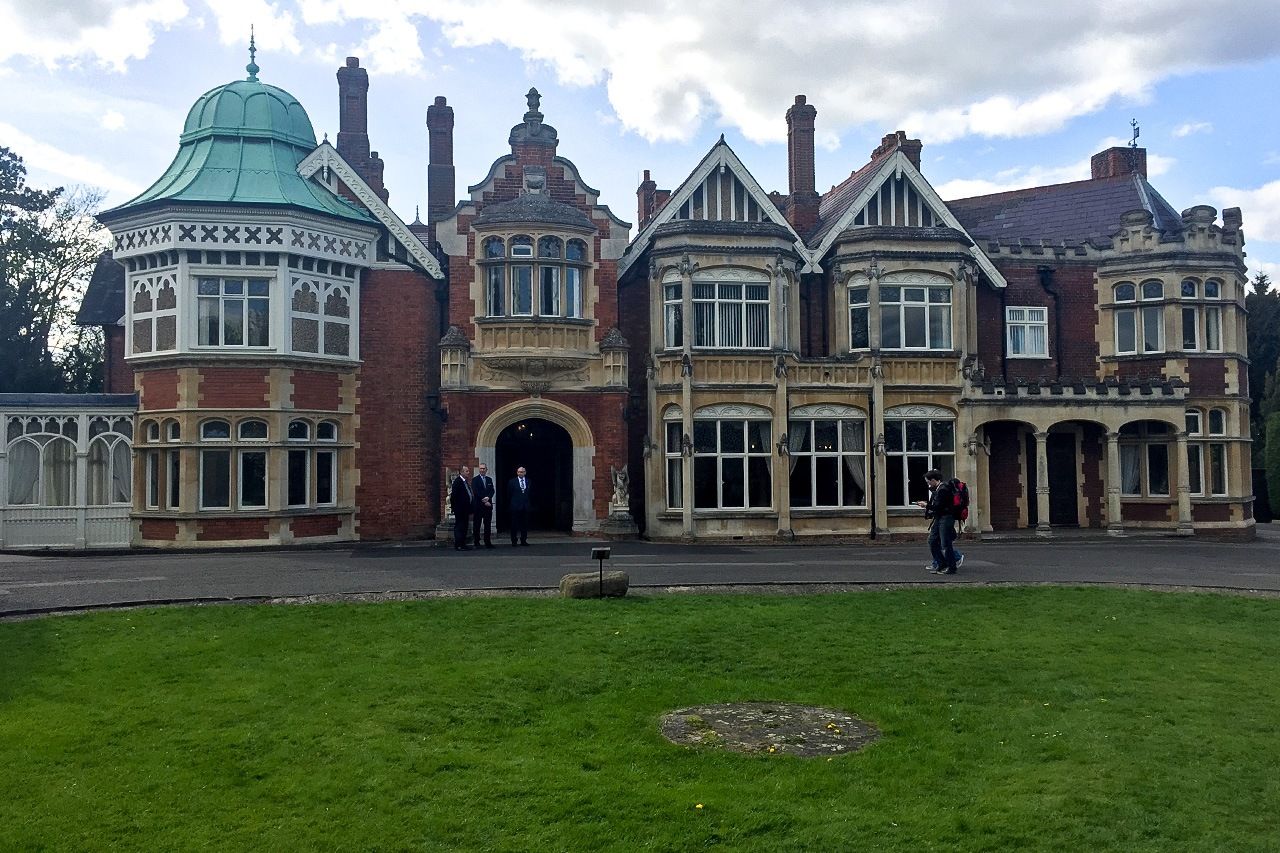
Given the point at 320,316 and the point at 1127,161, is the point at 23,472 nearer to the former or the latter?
the point at 320,316

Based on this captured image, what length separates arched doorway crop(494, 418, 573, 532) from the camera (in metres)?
26.9

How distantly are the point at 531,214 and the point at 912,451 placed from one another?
11.8 metres

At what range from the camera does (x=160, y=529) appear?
23125mm

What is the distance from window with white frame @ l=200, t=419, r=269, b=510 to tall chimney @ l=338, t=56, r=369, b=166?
30.4ft

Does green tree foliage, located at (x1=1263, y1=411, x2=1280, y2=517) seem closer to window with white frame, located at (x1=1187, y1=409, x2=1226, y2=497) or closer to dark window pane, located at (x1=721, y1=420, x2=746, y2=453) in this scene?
window with white frame, located at (x1=1187, y1=409, x2=1226, y2=497)

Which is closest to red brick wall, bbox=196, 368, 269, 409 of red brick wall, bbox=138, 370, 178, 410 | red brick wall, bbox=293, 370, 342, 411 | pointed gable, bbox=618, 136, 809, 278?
red brick wall, bbox=138, 370, 178, 410

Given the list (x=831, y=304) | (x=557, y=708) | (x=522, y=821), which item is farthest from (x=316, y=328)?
(x=522, y=821)

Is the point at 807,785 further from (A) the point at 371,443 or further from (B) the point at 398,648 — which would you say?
(A) the point at 371,443

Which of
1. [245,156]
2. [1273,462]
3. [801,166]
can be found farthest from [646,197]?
[1273,462]

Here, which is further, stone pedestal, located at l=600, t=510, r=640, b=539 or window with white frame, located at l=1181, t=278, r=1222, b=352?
window with white frame, located at l=1181, t=278, r=1222, b=352

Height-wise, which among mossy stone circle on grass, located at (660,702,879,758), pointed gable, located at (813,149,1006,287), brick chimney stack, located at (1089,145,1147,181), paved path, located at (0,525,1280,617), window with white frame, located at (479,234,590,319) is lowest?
mossy stone circle on grass, located at (660,702,879,758)

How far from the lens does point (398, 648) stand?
1080cm

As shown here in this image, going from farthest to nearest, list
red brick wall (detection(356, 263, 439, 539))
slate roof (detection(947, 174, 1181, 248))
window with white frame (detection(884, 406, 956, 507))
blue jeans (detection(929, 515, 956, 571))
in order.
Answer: slate roof (detection(947, 174, 1181, 248)), window with white frame (detection(884, 406, 956, 507)), red brick wall (detection(356, 263, 439, 539)), blue jeans (detection(929, 515, 956, 571))

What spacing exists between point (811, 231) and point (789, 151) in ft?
8.73
